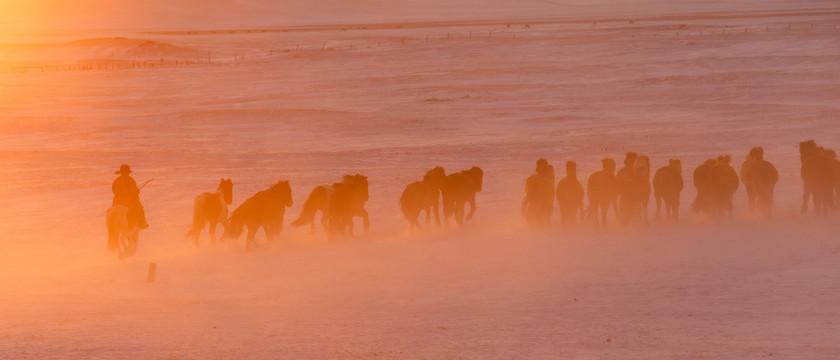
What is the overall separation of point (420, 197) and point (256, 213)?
197 cm

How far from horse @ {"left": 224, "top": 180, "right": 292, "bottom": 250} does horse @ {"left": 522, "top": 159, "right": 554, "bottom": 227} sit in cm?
288

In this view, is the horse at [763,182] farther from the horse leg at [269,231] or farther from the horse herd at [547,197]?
the horse leg at [269,231]

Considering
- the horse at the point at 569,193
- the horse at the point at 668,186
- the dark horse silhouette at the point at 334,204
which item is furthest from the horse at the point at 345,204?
the horse at the point at 668,186

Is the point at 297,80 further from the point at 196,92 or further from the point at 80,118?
the point at 80,118

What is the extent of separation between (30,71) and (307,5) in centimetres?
8650

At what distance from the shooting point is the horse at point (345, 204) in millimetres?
14211

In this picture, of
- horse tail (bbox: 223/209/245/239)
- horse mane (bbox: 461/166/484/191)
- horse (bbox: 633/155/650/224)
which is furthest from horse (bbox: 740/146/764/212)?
horse tail (bbox: 223/209/245/239)

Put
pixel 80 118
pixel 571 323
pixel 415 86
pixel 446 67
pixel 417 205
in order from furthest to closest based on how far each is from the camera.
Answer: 1. pixel 446 67
2. pixel 415 86
3. pixel 80 118
4. pixel 417 205
5. pixel 571 323

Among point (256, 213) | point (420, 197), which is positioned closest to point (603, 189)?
point (420, 197)

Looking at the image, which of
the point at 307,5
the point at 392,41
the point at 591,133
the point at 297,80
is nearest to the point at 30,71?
the point at 297,80

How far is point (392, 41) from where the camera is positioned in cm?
6788

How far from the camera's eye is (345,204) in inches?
563

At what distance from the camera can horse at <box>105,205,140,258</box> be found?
13.4 meters

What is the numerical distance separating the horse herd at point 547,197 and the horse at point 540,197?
0.5 inches
